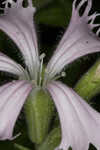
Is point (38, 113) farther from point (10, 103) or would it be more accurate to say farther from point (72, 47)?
point (72, 47)

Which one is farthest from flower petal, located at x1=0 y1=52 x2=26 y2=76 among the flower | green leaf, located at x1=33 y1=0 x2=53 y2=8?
green leaf, located at x1=33 y1=0 x2=53 y2=8

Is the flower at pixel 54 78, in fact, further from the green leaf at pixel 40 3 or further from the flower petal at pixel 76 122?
the green leaf at pixel 40 3

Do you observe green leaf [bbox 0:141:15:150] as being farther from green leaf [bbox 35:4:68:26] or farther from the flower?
green leaf [bbox 35:4:68:26]

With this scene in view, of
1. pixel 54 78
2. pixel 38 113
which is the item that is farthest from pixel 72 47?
pixel 38 113

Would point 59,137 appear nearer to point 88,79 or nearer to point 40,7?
point 88,79

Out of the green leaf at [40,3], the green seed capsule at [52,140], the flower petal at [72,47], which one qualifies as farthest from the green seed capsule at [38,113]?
the green leaf at [40,3]

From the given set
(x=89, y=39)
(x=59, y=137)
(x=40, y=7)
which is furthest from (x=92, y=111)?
(x=40, y=7)
